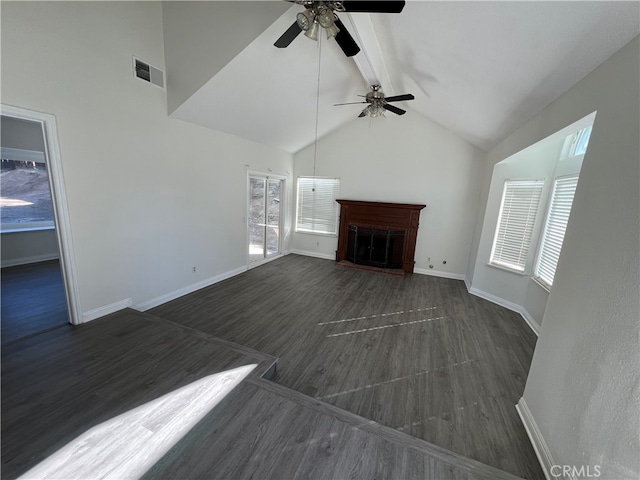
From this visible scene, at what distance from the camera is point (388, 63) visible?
3543 millimetres

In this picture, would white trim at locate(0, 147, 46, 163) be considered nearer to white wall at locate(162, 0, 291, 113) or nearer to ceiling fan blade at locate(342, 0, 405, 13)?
white wall at locate(162, 0, 291, 113)

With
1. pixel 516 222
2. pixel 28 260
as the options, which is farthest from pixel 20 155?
pixel 516 222

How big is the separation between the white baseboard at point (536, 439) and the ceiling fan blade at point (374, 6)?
3.14 m

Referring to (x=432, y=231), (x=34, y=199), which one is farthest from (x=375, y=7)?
(x=34, y=199)

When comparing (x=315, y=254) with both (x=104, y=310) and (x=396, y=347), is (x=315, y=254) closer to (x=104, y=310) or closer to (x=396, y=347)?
(x=396, y=347)

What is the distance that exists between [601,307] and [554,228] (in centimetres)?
267

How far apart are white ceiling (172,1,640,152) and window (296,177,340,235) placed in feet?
4.98

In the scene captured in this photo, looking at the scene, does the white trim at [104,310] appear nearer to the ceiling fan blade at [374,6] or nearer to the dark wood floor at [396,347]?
Result: the dark wood floor at [396,347]

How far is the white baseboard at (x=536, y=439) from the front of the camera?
1.58 m

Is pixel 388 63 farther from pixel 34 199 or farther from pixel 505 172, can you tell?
pixel 34 199

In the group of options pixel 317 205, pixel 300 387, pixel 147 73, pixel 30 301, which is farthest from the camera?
pixel 317 205

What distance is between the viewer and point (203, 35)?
2.92 m

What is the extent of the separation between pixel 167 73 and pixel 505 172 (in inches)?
205

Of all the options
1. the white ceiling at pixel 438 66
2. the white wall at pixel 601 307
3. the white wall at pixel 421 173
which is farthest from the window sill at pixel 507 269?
the white wall at pixel 601 307
